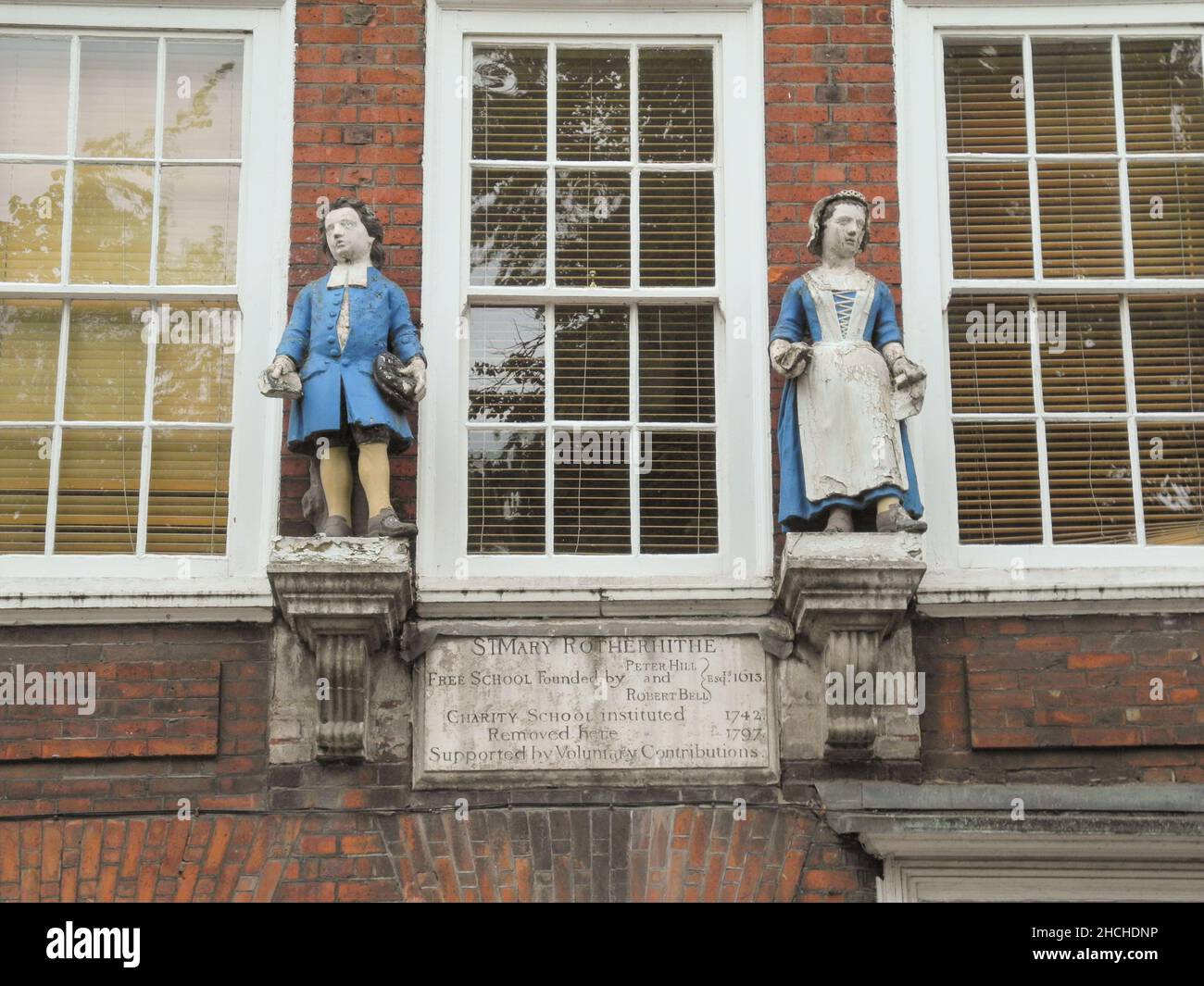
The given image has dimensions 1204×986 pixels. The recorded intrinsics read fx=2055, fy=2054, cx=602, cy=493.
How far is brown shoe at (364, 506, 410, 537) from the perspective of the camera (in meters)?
7.88

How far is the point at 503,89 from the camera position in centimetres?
895

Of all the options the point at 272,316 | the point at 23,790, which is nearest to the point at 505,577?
the point at 272,316

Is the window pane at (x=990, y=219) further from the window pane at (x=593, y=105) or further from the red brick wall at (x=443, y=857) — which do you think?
the red brick wall at (x=443, y=857)

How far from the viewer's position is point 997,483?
8539 millimetres

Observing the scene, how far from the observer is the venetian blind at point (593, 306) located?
27.8 ft

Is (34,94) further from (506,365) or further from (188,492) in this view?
(506,365)

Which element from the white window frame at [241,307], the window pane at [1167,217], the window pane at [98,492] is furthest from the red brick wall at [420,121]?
the window pane at [1167,217]

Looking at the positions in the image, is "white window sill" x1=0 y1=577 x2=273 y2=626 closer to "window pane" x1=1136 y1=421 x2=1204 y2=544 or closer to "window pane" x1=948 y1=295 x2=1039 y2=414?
"window pane" x1=948 y1=295 x2=1039 y2=414

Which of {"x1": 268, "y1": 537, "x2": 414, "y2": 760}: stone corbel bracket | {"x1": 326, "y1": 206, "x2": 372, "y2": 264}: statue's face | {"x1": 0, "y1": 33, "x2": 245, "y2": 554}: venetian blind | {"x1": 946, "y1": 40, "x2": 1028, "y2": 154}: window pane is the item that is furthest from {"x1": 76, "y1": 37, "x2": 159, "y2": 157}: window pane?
{"x1": 946, "y1": 40, "x2": 1028, "y2": 154}: window pane

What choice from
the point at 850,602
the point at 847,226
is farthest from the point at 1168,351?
the point at 850,602

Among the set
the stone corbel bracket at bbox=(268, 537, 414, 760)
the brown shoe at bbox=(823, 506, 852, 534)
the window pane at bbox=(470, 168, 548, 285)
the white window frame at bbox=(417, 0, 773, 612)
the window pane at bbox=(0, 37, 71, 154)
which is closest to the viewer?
the stone corbel bracket at bbox=(268, 537, 414, 760)

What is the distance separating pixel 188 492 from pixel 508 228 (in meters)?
1.75

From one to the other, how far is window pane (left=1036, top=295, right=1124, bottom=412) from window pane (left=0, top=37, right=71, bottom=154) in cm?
429
